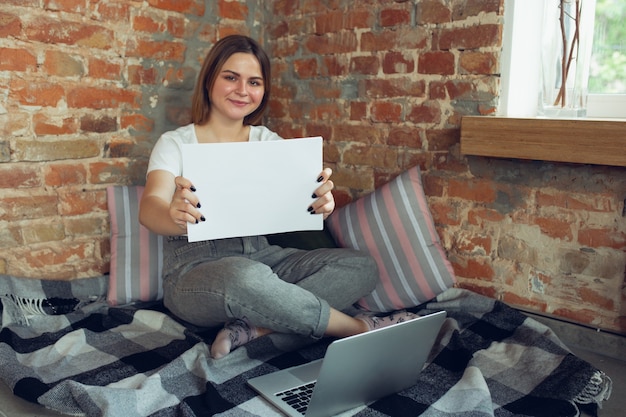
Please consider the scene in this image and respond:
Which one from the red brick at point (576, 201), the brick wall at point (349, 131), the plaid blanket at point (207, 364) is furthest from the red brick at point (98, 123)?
the red brick at point (576, 201)

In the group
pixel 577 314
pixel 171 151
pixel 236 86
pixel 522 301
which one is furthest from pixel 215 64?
pixel 577 314

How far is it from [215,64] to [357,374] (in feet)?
3.81

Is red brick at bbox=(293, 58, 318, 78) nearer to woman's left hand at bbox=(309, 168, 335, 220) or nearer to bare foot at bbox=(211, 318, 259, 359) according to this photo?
woman's left hand at bbox=(309, 168, 335, 220)

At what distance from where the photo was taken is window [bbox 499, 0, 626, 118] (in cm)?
181

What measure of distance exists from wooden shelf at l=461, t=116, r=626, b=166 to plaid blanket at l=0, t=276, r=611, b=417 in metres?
0.51

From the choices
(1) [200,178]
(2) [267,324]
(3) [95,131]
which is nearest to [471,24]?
(1) [200,178]

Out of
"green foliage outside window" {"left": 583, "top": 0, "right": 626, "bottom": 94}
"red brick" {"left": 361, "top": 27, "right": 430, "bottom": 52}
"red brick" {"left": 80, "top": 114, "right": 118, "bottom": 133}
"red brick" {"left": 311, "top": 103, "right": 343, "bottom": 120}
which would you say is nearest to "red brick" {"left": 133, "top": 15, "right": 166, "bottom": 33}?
"red brick" {"left": 80, "top": 114, "right": 118, "bottom": 133}

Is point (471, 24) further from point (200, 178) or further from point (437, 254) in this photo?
point (200, 178)

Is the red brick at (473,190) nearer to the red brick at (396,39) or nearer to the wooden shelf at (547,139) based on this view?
the wooden shelf at (547,139)

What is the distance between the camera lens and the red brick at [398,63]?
6.74 ft

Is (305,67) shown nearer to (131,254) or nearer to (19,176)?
(131,254)

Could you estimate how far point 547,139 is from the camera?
1665 mm

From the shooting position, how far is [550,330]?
1.72 m

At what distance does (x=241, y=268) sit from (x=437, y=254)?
713 mm
